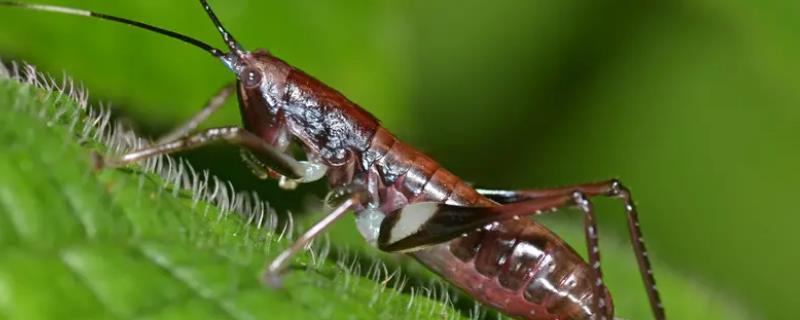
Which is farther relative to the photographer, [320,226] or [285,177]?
[285,177]

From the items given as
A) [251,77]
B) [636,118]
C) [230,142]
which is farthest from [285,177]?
[636,118]

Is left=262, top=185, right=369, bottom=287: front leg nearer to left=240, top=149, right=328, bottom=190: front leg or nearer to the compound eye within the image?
left=240, top=149, right=328, bottom=190: front leg

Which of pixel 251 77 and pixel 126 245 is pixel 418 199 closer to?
pixel 251 77

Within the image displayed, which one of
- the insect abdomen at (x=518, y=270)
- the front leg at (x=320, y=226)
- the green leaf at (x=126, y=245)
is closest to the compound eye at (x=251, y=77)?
the front leg at (x=320, y=226)

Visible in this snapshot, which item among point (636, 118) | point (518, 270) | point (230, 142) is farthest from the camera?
point (636, 118)

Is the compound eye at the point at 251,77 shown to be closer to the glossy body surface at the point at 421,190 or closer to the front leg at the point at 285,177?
the glossy body surface at the point at 421,190

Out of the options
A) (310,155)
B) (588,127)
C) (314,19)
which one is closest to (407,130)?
(314,19)

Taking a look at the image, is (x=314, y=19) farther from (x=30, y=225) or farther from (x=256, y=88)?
(x=30, y=225)
